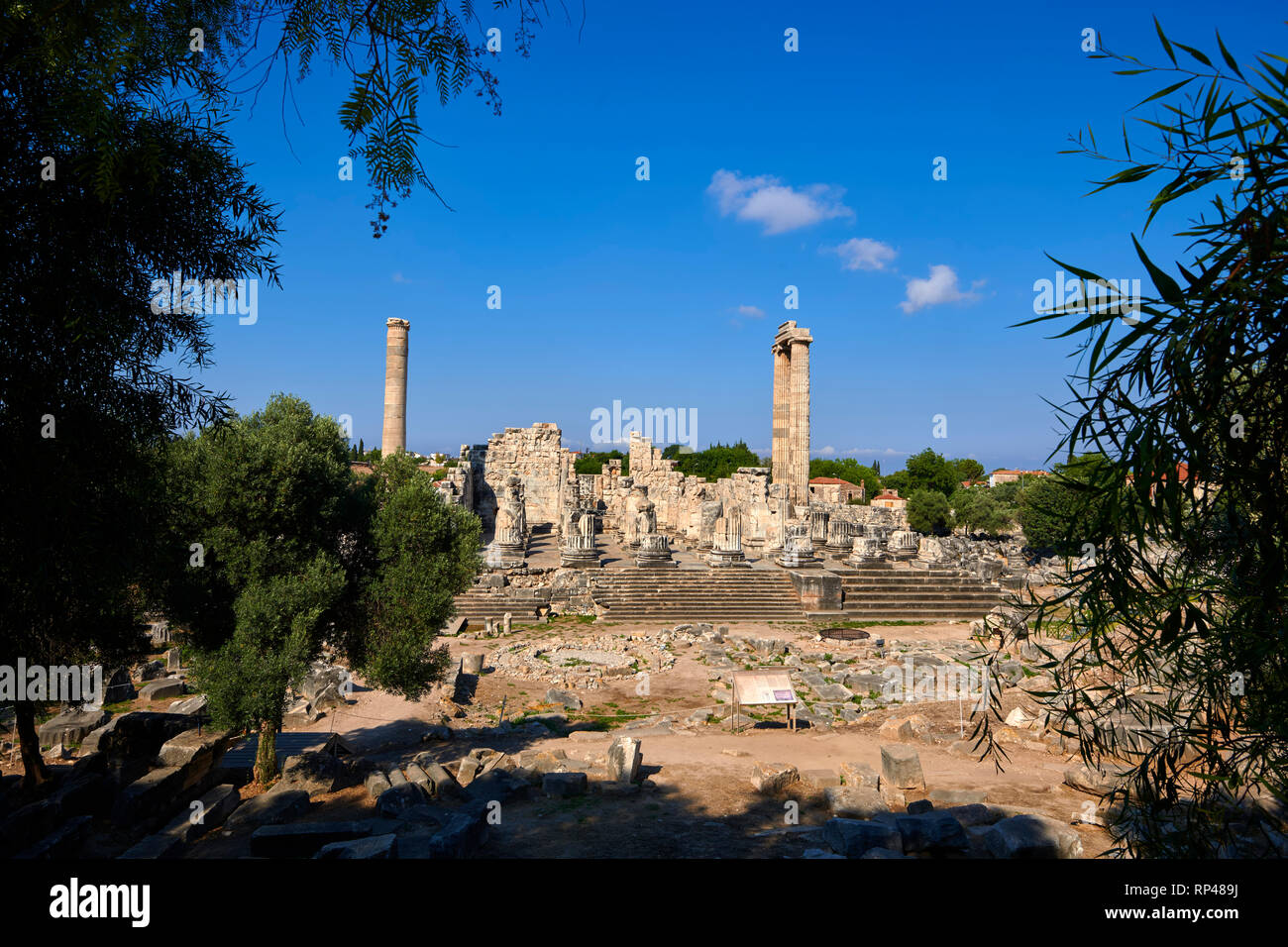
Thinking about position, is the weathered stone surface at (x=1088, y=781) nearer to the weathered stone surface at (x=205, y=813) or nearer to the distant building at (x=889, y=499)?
the weathered stone surface at (x=205, y=813)

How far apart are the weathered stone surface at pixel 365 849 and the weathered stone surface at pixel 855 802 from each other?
13.6 feet

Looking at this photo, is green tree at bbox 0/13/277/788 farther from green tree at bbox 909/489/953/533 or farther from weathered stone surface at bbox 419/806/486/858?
green tree at bbox 909/489/953/533

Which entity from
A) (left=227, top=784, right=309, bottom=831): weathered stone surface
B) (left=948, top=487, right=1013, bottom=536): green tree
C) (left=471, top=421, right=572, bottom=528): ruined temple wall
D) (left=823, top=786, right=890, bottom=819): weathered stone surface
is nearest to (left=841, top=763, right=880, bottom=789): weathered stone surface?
(left=823, top=786, right=890, bottom=819): weathered stone surface

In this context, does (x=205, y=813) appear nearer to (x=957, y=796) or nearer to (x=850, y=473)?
(x=957, y=796)

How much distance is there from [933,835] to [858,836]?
0.66 metres

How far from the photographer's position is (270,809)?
23.5 ft

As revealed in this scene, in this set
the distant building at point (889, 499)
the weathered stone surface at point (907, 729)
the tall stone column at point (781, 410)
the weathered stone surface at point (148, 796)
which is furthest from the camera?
the distant building at point (889, 499)

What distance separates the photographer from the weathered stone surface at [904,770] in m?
7.66

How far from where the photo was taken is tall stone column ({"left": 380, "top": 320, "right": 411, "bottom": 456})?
103 feet

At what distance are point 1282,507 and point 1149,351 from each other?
711 millimetres

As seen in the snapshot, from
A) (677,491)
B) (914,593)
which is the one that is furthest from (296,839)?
(677,491)

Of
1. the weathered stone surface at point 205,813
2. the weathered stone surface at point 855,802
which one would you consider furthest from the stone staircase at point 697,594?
the weathered stone surface at point 855,802
